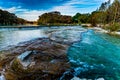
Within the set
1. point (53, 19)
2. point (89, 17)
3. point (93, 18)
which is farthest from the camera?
point (53, 19)

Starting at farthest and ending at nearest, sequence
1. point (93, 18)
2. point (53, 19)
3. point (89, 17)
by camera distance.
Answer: point (53, 19), point (89, 17), point (93, 18)

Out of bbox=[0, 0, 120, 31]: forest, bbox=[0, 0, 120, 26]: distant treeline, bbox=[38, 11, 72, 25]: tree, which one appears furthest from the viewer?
bbox=[38, 11, 72, 25]: tree

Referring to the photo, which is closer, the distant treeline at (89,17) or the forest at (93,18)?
the forest at (93,18)

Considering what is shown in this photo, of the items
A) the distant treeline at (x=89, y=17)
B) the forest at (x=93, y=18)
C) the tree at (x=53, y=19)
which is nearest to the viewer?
the forest at (x=93, y=18)

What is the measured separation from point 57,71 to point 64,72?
0.30 metres

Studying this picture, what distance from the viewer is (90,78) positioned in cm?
745

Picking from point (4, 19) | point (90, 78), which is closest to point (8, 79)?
point (90, 78)

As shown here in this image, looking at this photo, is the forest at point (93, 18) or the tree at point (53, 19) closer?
the forest at point (93, 18)

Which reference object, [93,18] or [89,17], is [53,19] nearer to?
[89,17]

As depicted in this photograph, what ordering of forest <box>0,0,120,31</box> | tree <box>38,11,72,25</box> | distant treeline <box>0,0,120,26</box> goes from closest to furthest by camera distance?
forest <box>0,0,120,31</box> < distant treeline <box>0,0,120,26</box> < tree <box>38,11,72,25</box>

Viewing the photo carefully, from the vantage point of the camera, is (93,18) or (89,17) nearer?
(93,18)

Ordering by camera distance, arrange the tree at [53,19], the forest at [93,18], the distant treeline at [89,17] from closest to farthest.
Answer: the forest at [93,18] < the distant treeline at [89,17] < the tree at [53,19]

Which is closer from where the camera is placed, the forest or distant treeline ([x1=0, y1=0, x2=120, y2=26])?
the forest

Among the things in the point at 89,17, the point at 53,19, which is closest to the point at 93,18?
the point at 89,17
